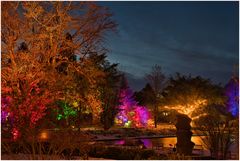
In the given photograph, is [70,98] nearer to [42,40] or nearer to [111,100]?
[42,40]

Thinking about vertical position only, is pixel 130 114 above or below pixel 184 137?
above

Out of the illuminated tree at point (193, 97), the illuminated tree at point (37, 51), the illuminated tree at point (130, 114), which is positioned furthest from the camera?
the illuminated tree at point (130, 114)

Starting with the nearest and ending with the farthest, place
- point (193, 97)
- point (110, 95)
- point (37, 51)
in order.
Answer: point (37, 51), point (193, 97), point (110, 95)

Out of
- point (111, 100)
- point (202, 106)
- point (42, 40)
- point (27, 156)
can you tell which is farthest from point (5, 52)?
point (111, 100)

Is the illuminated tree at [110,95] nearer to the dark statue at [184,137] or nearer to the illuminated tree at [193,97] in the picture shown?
the illuminated tree at [193,97]

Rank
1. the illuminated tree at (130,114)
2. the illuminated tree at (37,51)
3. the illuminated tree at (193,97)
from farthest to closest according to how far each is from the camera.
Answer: the illuminated tree at (130,114)
the illuminated tree at (193,97)
the illuminated tree at (37,51)

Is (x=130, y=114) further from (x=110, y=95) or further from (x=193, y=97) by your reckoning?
(x=193, y=97)

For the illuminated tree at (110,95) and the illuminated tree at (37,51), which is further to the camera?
the illuminated tree at (110,95)

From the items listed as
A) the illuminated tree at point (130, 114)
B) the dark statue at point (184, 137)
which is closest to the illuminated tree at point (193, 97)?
the illuminated tree at point (130, 114)

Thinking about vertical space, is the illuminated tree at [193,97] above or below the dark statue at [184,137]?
above

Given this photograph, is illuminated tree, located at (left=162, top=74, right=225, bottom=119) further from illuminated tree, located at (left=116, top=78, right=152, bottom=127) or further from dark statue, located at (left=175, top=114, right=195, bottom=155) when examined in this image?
dark statue, located at (left=175, top=114, right=195, bottom=155)

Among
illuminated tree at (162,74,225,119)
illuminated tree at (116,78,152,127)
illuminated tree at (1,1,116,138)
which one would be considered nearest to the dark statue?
illuminated tree at (1,1,116,138)

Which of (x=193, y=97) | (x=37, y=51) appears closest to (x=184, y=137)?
(x=37, y=51)

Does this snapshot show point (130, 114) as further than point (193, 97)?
Yes
